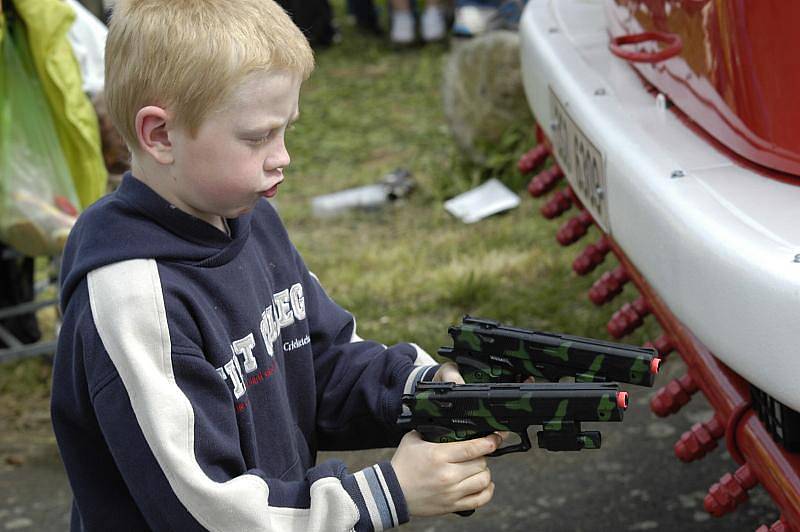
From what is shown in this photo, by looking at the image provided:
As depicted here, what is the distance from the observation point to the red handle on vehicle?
2.57 metres

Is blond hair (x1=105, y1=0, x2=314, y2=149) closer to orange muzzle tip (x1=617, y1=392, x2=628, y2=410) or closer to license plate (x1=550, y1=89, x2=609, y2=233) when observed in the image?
orange muzzle tip (x1=617, y1=392, x2=628, y2=410)

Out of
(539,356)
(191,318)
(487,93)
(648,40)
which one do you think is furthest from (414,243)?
(191,318)

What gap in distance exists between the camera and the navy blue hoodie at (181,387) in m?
1.73

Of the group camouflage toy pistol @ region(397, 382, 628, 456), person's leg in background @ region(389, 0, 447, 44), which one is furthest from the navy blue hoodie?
person's leg in background @ region(389, 0, 447, 44)

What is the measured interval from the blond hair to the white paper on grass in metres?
3.71

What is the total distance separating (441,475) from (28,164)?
7.79 feet

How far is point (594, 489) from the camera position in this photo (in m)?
3.29

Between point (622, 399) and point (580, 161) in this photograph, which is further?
point (580, 161)

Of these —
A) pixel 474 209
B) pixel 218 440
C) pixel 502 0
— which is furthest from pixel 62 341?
pixel 502 0

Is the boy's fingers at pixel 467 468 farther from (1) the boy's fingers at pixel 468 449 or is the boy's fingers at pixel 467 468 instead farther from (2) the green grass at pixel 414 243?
(2) the green grass at pixel 414 243

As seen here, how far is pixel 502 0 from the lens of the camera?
26.7 ft

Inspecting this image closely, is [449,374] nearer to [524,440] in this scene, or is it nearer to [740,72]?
[524,440]

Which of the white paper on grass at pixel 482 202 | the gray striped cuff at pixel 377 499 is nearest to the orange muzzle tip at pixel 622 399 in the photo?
the gray striped cuff at pixel 377 499

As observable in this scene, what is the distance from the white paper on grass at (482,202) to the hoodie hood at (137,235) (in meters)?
3.67
